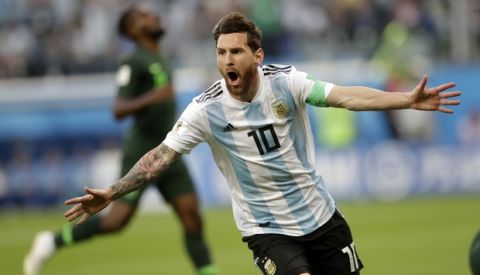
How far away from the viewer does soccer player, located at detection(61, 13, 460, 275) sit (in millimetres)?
6301

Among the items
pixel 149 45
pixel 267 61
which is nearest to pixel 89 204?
pixel 149 45

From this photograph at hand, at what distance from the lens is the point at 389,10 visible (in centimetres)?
2030

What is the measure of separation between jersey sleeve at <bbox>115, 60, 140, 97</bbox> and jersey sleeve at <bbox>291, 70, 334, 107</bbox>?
4.11 m

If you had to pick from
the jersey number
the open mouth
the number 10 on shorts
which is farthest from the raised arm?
the number 10 on shorts

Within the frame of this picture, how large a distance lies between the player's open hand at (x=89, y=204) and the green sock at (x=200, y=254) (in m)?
3.23

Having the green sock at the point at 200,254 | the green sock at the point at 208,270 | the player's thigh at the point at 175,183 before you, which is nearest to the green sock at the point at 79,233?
the player's thigh at the point at 175,183

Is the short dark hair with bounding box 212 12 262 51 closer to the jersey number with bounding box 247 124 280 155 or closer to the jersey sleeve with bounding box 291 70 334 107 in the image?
the jersey sleeve with bounding box 291 70 334 107

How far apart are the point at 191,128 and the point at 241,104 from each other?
0.36m

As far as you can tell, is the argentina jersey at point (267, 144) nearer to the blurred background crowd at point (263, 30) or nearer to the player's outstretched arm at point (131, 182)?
the player's outstretched arm at point (131, 182)

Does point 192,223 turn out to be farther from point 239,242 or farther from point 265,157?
point 239,242

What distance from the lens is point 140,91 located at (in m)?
10.4

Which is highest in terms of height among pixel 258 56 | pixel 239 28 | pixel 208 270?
pixel 239 28

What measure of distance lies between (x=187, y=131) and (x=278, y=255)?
3.19 feet

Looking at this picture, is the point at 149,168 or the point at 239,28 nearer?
the point at 239,28
